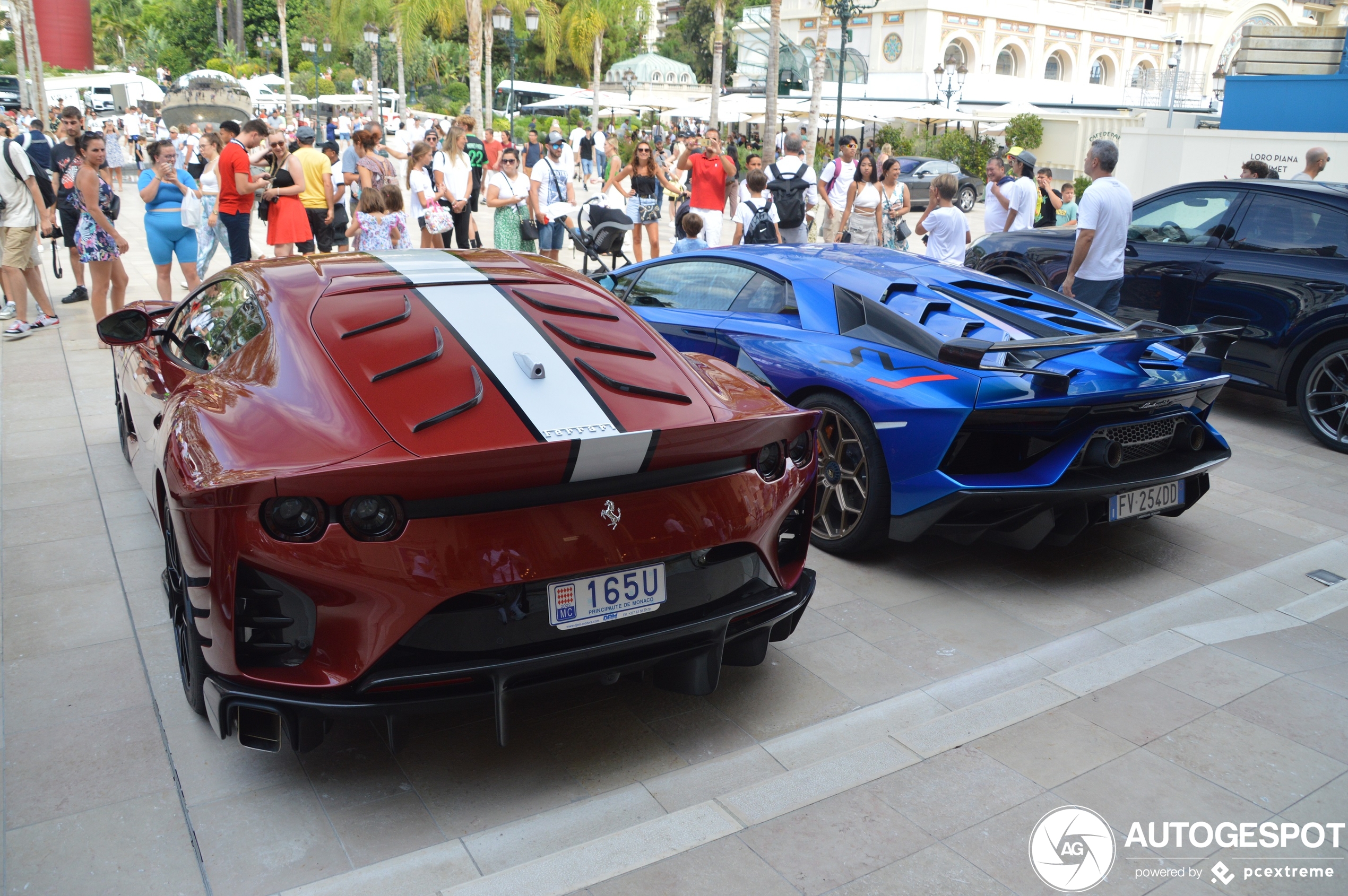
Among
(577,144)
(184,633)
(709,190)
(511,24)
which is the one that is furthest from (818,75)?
(184,633)

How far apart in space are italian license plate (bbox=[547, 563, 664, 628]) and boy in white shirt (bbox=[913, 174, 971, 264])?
6804mm

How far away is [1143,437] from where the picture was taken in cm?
471

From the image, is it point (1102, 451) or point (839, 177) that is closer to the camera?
point (1102, 451)

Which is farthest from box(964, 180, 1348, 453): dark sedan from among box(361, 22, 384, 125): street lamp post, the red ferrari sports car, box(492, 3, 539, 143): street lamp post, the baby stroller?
box(361, 22, 384, 125): street lamp post

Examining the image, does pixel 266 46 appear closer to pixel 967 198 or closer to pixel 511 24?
pixel 511 24

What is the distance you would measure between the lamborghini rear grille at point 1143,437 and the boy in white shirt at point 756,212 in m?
5.39

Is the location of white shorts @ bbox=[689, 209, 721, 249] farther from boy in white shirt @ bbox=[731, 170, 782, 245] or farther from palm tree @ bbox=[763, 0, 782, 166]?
palm tree @ bbox=[763, 0, 782, 166]

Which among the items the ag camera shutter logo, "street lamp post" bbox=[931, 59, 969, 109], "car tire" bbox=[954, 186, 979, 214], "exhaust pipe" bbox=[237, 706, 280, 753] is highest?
"street lamp post" bbox=[931, 59, 969, 109]

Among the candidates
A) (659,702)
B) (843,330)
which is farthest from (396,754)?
(843,330)

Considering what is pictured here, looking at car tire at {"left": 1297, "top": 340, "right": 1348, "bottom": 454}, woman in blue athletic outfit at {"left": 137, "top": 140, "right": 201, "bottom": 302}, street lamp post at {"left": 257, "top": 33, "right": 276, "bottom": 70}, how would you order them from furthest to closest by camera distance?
street lamp post at {"left": 257, "top": 33, "right": 276, "bottom": 70}, woman in blue athletic outfit at {"left": 137, "top": 140, "right": 201, "bottom": 302}, car tire at {"left": 1297, "top": 340, "right": 1348, "bottom": 454}

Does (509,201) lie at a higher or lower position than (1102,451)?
higher

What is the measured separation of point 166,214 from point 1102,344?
7.96 metres

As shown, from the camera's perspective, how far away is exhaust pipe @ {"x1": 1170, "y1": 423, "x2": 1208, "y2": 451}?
490cm

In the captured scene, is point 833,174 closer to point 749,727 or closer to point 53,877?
point 749,727
